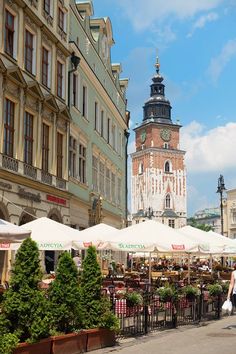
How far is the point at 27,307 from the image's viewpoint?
32.8 ft

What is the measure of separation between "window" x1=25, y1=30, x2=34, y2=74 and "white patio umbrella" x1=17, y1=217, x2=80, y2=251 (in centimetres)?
791

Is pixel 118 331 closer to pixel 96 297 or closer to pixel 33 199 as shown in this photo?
pixel 96 297

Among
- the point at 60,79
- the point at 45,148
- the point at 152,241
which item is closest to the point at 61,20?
the point at 60,79

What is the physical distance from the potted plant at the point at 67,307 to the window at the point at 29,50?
14.3 meters

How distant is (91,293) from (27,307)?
8.38 ft

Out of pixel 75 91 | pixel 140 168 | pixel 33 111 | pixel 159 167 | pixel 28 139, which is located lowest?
pixel 28 139

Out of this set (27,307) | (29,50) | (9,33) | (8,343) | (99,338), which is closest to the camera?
(8,343)

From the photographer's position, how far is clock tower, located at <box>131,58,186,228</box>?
448ft

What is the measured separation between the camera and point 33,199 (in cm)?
2466

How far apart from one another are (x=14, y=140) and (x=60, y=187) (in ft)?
18.3

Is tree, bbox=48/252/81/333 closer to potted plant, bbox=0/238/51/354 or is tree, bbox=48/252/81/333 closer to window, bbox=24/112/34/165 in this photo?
potted plant, bbox=0/238/51/354

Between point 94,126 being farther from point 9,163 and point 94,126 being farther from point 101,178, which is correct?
point 9,163

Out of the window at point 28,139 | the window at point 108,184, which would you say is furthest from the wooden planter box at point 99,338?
the window at point 108,184

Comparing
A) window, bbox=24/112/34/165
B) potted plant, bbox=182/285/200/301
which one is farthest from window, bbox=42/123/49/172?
potted plant, bbox=182/285/200/301
